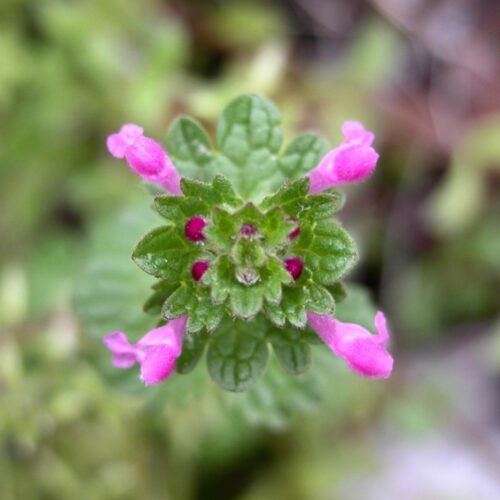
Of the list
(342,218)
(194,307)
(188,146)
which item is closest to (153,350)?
(194,307)

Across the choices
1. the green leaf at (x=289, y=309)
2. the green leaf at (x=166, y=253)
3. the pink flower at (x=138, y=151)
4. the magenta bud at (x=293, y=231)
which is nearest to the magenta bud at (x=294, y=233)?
the magenta bud at (x=293, y=231)

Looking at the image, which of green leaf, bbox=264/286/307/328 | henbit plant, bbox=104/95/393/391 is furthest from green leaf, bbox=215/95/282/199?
green leaf, bbox=264/286/307/328

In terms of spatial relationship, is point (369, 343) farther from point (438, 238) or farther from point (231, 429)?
point (438, 238)

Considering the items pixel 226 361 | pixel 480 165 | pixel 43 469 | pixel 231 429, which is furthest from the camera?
pixel 480 165

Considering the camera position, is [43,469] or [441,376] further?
[441,376]

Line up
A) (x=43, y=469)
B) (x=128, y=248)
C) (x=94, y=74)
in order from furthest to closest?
(x=94, y=74)
(x=43, y=469)
(x=128, y=248)

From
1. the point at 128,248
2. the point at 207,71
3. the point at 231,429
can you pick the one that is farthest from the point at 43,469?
the point at 207,71

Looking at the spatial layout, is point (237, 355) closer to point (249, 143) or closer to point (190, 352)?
point (190, 352)
